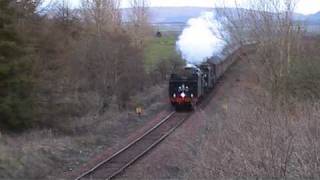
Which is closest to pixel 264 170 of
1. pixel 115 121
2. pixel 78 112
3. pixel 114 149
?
pixel 114 149

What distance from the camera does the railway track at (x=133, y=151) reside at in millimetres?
17234

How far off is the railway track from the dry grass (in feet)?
3.23

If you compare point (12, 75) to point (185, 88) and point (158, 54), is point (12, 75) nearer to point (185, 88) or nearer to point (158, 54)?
point (185, 88)

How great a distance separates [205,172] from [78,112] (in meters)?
19.1

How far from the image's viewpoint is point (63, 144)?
2175 cm

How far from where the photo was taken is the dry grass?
1765 centimetres

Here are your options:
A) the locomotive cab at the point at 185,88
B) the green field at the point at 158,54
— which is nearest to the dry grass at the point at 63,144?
the locomotive cab at the point at 185,88

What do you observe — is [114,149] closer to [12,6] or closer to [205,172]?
[12,6]

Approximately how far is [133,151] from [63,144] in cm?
277

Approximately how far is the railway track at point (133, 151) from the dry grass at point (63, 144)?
0.99 metres

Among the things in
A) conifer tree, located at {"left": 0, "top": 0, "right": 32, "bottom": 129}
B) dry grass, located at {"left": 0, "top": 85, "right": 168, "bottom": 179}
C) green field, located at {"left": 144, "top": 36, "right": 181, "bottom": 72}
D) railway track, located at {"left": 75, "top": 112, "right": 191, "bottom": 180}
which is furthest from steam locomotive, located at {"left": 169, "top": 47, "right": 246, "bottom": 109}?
conifer tree, located at {"left": 0, "top": 0, "right": 32, "bottom": 129}

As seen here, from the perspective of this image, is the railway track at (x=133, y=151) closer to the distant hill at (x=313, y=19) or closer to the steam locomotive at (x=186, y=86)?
the steam locomotive at (x=186, y=86)

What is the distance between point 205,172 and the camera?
1187 centimetres

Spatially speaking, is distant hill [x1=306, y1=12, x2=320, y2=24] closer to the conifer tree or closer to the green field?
the green field
